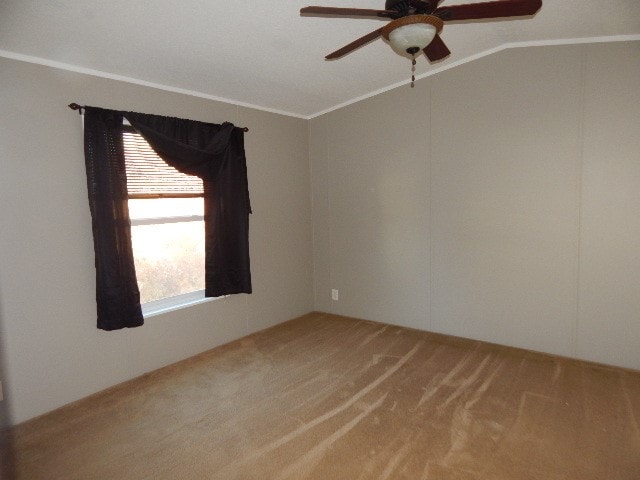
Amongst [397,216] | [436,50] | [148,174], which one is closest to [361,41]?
[436,50]

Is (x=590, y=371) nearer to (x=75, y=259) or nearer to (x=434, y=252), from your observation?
(x=434, y=252)

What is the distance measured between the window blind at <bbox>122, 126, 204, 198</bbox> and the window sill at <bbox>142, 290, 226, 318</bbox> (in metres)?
0.94

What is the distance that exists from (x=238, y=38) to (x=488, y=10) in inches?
64.7

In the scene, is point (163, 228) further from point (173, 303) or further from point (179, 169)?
point (173, 303)

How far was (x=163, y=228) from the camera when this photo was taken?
3.29m

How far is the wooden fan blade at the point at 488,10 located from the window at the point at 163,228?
8.07ft

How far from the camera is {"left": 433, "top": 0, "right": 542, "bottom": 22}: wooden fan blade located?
5.32 ft

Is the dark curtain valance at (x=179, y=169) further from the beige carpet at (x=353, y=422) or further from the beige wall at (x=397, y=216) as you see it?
the beige carpet at (x=353, y=422)

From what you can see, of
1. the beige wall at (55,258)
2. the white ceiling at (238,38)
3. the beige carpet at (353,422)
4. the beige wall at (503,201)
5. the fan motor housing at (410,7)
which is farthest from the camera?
the beige wall at (503,201)

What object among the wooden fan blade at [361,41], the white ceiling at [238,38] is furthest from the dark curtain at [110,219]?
the wooden fan blade at [361,41]

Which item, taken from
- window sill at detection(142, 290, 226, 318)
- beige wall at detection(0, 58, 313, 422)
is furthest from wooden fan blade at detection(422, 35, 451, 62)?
window sill at detection(142, 290, 226, 318)

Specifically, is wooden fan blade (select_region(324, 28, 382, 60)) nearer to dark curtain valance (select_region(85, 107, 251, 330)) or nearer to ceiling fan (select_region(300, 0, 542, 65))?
ceiling fan (select_region(300, 0, 542, 65))

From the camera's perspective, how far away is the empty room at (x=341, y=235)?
216cm

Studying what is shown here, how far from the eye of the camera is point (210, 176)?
3461 mm
